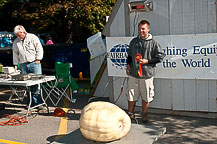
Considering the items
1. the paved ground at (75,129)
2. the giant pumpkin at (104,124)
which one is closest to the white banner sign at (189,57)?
the paved ground at (75,129)

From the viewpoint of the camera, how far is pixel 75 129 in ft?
19.9

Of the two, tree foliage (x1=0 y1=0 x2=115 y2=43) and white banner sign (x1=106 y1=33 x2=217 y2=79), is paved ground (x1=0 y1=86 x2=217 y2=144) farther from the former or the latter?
tree foliage (x1=0 y1=0 x2=115 y2=43)

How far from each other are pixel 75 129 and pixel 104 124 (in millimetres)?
1827

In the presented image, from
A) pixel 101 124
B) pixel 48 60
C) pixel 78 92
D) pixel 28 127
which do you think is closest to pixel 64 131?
pixel 28 127

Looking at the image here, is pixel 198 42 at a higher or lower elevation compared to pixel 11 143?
higher

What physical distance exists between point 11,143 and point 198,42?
3997mm

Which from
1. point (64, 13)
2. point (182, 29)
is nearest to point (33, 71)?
point (182, 29)

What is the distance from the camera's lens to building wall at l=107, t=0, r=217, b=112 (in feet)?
20.1

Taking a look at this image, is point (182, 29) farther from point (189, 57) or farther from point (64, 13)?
point (64, 13)

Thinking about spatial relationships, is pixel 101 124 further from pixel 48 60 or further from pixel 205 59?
pixel 48 60

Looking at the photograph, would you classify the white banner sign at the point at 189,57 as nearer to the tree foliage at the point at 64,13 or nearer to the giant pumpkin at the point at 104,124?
the giant pumpkin at the point at 104,124

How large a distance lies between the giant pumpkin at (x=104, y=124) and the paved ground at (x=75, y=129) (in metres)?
0.58

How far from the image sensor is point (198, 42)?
6.12 m

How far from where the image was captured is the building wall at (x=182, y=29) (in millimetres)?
6141
